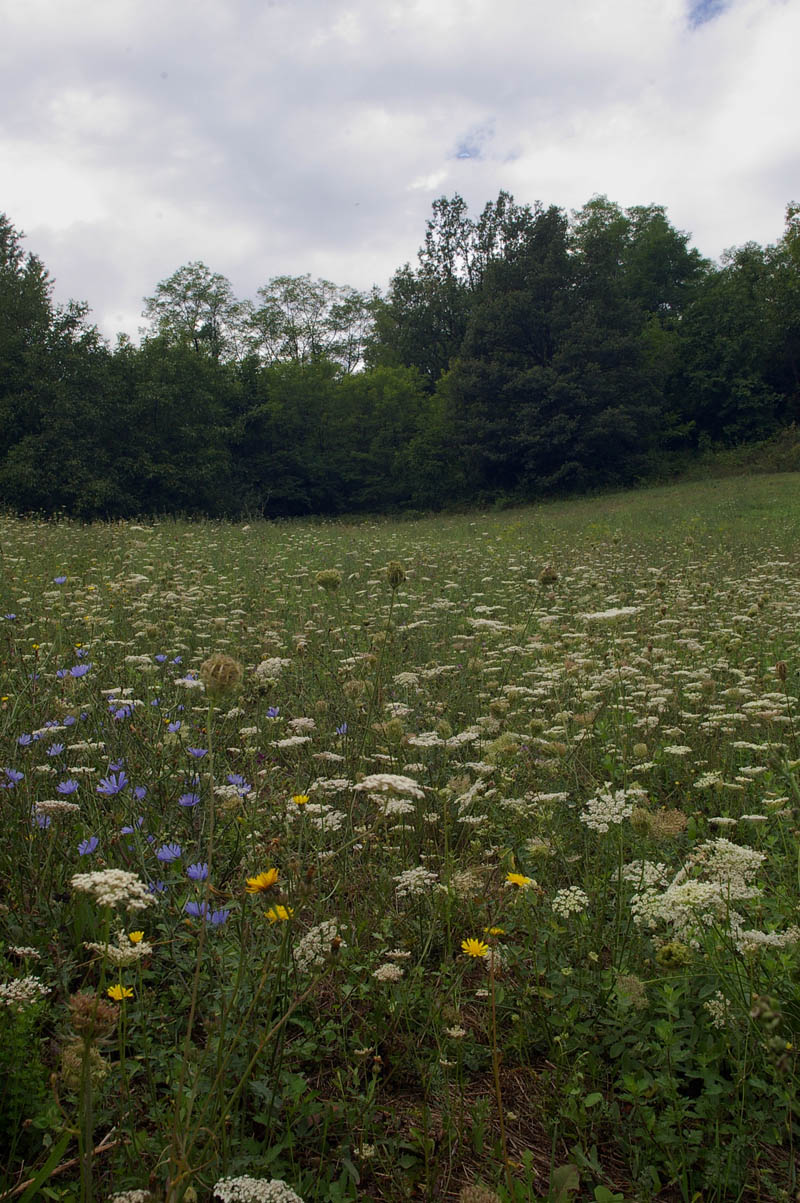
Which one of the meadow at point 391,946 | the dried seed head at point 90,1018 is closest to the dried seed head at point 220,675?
the meadow at point 391,946

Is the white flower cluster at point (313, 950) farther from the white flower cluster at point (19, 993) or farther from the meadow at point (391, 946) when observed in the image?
the white flower cluster at point (19, 993)

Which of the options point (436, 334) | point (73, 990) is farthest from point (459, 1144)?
point (436, 334)

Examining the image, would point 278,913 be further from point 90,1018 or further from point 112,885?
point 90,1018

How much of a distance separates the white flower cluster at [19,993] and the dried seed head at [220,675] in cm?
64

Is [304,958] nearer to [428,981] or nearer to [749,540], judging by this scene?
[428,981]

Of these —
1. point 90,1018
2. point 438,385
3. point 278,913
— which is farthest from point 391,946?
point 438,385

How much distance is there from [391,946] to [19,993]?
1.04 metres

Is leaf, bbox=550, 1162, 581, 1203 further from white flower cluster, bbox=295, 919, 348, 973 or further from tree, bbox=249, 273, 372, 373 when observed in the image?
tree, bbox=249, 273, 372, 373

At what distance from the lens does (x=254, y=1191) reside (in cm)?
110

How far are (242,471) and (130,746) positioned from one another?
30648 millimetres

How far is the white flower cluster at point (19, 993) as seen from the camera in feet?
4.46

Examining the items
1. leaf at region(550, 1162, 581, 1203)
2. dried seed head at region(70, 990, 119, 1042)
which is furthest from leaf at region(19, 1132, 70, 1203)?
leaf at region(550, 1162, 581, 1203)

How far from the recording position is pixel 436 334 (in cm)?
4294

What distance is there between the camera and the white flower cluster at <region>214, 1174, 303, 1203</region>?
1094mm
